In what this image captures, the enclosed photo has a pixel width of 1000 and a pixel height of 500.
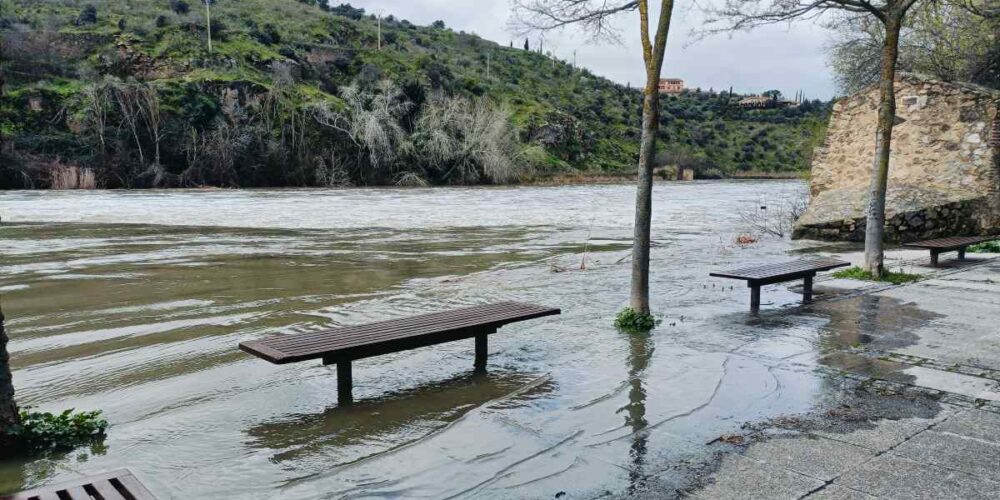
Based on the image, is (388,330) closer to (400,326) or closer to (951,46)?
(400,326)

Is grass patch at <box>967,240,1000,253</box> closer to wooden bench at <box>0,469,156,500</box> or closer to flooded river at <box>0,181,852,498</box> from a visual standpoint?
flooded river at <box>0,181,852,498</box>

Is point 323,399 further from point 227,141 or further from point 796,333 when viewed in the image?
point 227,141

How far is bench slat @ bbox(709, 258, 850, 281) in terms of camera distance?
835 centimetres

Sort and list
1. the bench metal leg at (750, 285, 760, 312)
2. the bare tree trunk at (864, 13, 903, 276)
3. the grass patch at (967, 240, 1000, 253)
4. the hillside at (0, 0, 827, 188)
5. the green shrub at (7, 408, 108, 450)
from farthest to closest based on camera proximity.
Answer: the hillside at (0, 0, 827, 188)
the grass patch at (967, 240, 1000, 253)
the bare tree trunk at (864, 13, 903, 276)
the bench metal leg at (750, 285, 760, 312)
the green shrub at (7, 408, 108, 450)

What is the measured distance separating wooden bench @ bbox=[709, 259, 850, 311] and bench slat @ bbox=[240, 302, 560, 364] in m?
2.84

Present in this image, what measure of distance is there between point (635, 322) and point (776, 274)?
2078mm

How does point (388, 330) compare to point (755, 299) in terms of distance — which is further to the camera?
point (755, 299)

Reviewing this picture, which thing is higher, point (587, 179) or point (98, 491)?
point (587, 179)

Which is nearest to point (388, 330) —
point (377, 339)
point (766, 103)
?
point (377, 339)

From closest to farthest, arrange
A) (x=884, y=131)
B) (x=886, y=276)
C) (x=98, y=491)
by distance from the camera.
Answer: (x=98, y=491), (x=884, y=131), (x=886, y=276)

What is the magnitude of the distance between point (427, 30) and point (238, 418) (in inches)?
4509

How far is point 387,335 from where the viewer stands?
5.51 metres

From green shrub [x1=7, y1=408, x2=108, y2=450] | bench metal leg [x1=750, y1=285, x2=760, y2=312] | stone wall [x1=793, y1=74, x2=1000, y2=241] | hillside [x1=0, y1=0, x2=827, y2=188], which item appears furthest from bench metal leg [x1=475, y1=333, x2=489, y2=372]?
hillside [x1=0, y1=0, x2=827, y2=188]

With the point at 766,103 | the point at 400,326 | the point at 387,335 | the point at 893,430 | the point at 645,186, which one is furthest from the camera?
the point at 766,103
